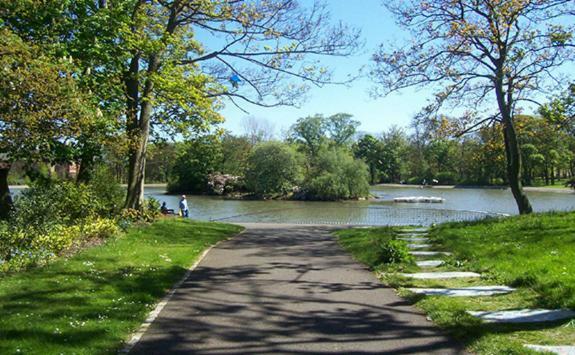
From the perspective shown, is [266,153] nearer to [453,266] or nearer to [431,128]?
[431,128]

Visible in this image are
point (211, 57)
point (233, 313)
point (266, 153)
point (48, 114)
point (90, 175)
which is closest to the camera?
point (233, 313)

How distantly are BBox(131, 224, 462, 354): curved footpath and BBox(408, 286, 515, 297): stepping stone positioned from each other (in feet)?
1.71

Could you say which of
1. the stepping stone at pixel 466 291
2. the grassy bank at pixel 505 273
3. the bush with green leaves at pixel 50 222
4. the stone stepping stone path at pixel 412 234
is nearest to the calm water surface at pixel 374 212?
the stone stepping stone path at pixel 412 234

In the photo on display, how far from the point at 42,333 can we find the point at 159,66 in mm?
13876

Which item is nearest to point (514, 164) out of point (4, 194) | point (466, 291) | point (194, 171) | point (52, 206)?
point (466, 291)

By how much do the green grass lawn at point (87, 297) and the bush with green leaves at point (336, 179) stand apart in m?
47.9

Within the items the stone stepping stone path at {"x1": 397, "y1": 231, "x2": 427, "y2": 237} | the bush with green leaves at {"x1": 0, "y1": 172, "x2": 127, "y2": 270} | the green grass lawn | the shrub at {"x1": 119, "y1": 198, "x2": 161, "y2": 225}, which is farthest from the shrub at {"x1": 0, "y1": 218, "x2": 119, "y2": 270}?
the stone stepping stone path at {"x1": 397, "y1": 231, "x2": 427, "y2": 237}

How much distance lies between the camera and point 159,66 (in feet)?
59.3

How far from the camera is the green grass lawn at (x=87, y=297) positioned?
5309 mm

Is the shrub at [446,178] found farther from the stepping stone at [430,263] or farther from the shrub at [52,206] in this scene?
the shrub at [52,206]

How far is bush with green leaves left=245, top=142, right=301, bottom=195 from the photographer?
64125 millimetres

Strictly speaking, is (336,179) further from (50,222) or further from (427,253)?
(50,222)

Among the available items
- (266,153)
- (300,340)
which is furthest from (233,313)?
(266,153)

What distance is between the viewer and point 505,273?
845 centimetres
